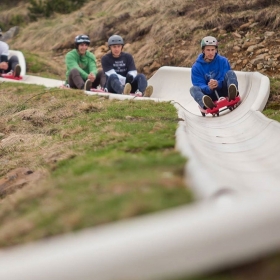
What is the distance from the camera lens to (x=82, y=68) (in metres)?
12.2

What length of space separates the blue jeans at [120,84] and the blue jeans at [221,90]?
6.72 ft

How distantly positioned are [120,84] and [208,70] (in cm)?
208

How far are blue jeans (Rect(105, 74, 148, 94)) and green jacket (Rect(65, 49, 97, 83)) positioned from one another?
4.29ft

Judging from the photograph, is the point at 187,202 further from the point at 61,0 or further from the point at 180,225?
the point at 61,0

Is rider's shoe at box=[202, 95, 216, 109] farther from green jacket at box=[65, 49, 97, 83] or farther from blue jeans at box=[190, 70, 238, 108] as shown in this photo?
green jacket at box=[65, 49, 97, 83]

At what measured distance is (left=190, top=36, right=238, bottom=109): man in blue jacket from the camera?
27.9 ft

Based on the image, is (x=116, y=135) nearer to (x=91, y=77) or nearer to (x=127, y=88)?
(x=127, y=88)

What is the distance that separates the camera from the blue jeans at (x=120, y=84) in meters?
10.3

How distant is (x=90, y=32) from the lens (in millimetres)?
20625

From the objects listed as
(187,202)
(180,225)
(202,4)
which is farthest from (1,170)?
(202,4)

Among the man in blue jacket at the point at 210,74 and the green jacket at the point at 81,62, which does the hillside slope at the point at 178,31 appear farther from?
the green jacket at the point at 81,62

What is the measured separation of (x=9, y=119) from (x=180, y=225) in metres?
6.47

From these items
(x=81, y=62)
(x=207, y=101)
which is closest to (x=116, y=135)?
(x=207, y=101)

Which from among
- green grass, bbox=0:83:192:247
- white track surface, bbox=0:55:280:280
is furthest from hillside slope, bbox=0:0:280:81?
white track surface, bbox=0:55:280:280
